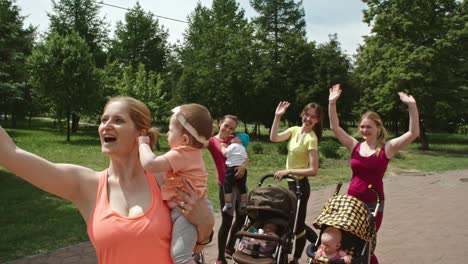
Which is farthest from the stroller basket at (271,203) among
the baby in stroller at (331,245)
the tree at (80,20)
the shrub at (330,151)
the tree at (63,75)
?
the tree at (80,20)

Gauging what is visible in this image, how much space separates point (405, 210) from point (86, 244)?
695cm

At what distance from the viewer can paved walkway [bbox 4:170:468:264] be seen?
6633 millimetres

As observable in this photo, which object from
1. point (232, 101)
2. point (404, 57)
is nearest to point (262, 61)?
point (232, 101)

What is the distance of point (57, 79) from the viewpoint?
30031 mm

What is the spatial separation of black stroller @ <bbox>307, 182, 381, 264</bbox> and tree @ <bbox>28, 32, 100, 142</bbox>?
28217 millimetres

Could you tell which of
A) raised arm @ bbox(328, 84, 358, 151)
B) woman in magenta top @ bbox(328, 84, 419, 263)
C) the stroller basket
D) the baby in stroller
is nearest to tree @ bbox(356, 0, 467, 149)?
raised arm @ bbox(328, 84, 358, 151)

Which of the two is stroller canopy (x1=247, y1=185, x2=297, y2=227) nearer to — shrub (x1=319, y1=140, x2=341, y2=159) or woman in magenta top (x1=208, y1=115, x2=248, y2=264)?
woman in magenta top (x1=208, y1=115, x2=248, y2=264)

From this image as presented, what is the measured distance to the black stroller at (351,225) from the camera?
429 centimetres

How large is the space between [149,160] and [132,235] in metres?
0.36

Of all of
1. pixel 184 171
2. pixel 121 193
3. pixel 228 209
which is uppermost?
pixel 184 171

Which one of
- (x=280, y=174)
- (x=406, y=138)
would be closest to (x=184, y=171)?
(x=280, y=174)

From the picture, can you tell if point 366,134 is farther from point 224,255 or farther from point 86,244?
point 86,244

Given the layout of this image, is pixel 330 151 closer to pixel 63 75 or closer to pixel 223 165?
pixel 223 165

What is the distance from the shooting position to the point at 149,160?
2.18 meters
